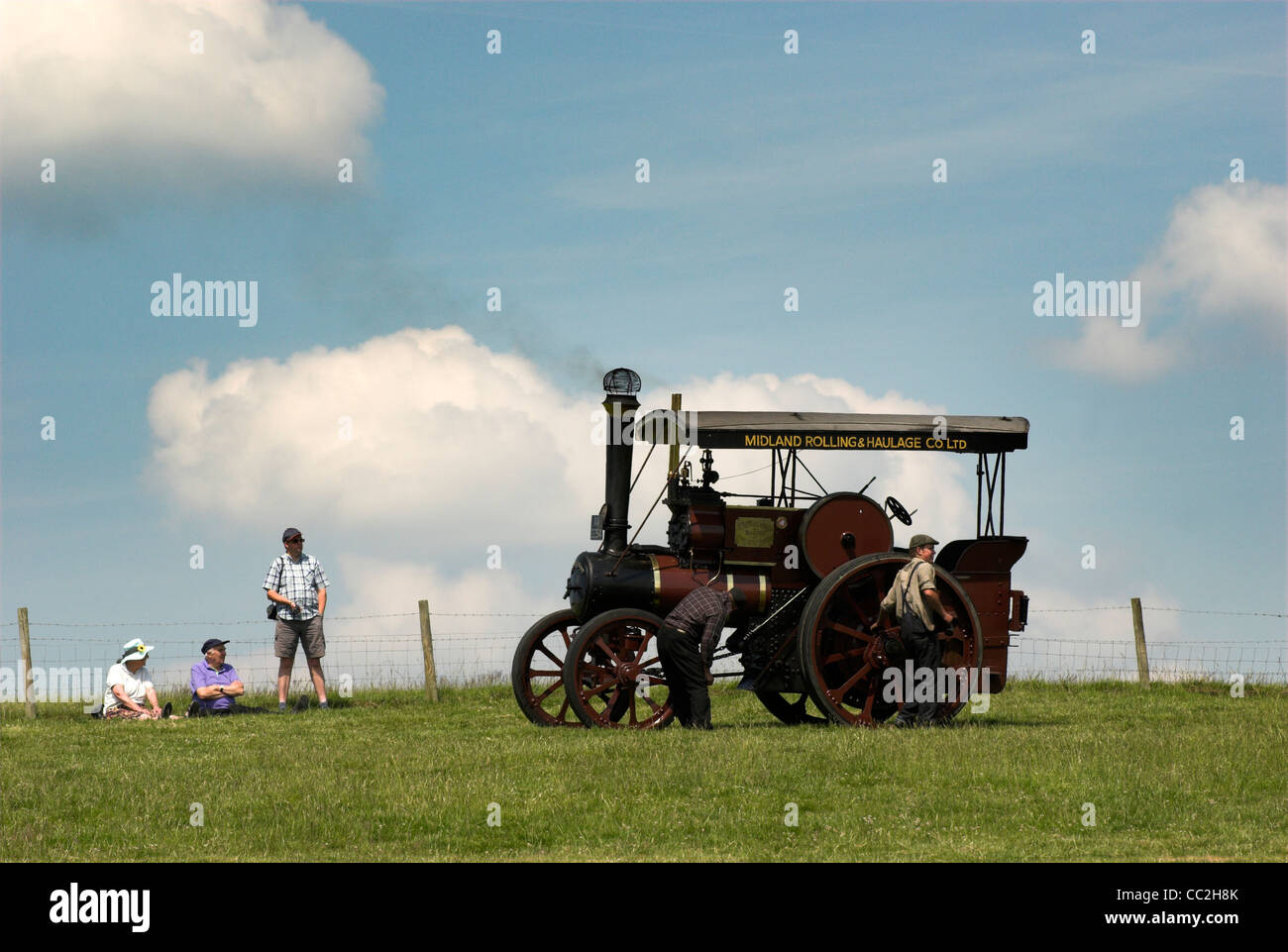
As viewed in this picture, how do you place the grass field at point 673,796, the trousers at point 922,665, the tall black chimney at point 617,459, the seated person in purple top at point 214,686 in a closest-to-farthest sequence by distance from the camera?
the grass field at point 673,796, the trousers at point 922,665, the tall black chimney at point 617,459, the seated person in purple top at point 214,686

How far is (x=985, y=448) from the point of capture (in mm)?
16312

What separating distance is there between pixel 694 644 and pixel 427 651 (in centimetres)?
762

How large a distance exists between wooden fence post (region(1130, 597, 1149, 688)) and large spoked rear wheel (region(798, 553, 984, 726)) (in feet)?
26.7

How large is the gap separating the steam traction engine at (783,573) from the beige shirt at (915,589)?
0.20 meters

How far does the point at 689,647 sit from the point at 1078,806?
433 centimetres

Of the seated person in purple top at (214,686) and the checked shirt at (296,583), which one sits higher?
the checked shirt at (296,583)

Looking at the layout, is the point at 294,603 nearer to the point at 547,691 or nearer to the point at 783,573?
the point at 547,691


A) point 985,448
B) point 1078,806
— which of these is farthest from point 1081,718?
point 1078,806

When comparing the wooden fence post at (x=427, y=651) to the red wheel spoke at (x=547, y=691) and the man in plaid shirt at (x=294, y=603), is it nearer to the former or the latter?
the man in plaid shirt at (x=294, y=603)

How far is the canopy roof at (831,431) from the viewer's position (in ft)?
50.9

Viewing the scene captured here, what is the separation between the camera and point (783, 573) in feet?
52.1

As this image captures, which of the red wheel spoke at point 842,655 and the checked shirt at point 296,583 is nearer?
the red wheel spoke at point 842,655

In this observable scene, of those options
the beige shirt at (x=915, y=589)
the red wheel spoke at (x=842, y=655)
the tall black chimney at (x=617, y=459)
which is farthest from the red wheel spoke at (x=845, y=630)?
the tall black chimney at (x=617, y=459)

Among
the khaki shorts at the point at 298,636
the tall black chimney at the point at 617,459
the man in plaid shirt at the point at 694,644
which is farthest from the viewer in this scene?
the khaki shorts at the point at 298,636
